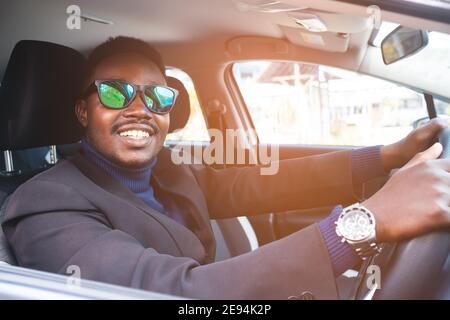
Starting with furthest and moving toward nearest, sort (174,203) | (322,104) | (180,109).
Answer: (322,104) → (180,109) → (174,203)

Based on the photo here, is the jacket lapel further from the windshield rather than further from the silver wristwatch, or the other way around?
the windshield

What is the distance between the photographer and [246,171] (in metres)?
2.02

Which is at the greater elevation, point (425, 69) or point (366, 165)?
point (425, 69)

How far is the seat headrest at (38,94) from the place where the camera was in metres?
1.57

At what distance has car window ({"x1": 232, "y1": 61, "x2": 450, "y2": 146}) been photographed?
227 centimetres

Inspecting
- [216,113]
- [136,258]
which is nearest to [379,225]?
[136,258]

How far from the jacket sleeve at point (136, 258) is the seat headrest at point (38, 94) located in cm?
38

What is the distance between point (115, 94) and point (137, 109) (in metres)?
0.08

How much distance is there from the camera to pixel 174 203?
1.71m

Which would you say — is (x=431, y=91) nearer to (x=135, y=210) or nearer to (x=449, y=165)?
(x=449, y=165)

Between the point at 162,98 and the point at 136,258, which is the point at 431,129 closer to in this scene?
the point at 162,98

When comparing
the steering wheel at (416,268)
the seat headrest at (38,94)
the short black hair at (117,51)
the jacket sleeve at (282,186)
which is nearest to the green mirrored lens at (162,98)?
the short black hair at (117,51)

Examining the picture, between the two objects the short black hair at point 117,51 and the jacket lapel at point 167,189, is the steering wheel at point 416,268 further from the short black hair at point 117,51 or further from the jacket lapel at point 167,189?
the short black hair at point 117,51

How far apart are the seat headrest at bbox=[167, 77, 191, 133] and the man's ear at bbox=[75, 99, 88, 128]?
504 mm
